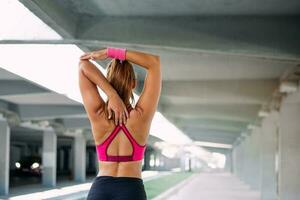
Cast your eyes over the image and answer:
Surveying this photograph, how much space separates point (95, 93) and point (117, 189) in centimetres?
55

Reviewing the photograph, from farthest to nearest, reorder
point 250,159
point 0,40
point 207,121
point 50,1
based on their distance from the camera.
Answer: point 250,159 < point 207,121 < point 0,40 < point 50,1

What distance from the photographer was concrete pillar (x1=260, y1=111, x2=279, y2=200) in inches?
976

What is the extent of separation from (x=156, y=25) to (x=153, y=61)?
240 inches

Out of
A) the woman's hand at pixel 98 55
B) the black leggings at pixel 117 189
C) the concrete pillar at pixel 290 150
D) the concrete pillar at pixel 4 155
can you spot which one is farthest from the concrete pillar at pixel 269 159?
the black leggings at pixel 117 189

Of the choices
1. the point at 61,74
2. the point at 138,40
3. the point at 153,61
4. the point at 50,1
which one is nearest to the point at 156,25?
the point at 138,40

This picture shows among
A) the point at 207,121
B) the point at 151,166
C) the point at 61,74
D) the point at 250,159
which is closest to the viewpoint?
the point at 61,74

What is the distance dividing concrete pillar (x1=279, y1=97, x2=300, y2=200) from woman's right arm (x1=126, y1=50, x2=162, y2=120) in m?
15.9

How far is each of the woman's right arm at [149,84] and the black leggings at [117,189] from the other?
356 millimetres

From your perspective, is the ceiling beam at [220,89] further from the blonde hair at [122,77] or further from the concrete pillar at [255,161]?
the blonde hair at [122,77]

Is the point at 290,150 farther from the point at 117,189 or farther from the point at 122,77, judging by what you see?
the point at 117,189

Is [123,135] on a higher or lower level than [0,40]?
lower

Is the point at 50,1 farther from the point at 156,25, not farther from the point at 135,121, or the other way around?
the point at 135,121

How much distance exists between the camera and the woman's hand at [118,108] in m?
2.79

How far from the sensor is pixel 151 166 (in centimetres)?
9056
